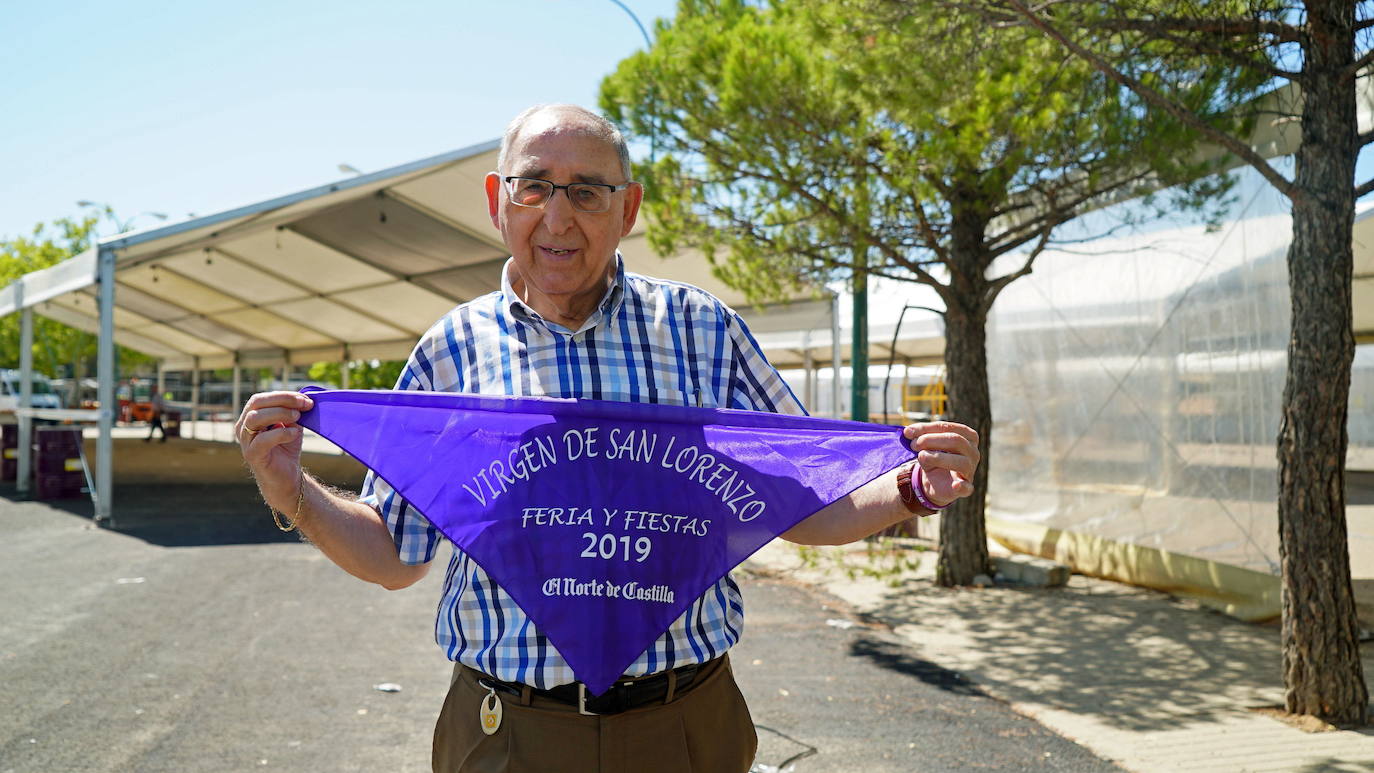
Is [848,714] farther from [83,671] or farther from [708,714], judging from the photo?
[83,671]

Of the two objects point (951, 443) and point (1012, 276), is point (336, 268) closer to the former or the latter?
point (1012, 276)

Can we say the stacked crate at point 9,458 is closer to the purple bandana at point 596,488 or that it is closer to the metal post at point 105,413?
the metal post at point 105,413

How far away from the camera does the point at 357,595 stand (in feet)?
26.6

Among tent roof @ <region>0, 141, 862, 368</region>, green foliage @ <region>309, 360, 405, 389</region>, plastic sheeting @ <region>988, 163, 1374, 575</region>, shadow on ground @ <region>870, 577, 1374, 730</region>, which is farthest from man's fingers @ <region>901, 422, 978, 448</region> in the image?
green foliage @ <region>309, 360, 405, 389</region>

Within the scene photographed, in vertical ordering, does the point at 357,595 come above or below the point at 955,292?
below

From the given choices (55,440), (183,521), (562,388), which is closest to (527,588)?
(562,388)

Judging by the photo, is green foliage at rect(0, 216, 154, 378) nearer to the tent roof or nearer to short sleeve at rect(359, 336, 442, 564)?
the tent roof

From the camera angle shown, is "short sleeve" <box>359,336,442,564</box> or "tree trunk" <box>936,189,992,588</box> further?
"tree trunk" <box>936,189,992,588</box>

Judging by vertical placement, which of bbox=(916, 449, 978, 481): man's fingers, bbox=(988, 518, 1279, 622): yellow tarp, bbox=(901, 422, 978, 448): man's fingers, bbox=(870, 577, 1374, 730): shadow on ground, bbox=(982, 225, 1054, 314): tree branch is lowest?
bbox=(870, 577, 1374, 730): shadow on ground

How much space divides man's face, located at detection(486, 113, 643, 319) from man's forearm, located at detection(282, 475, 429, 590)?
51cm

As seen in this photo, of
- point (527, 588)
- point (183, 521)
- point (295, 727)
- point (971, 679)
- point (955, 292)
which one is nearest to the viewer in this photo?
point (527, 588)

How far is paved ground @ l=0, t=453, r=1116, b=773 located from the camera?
4473mm

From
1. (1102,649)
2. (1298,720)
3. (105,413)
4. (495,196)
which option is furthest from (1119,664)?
(105,413)

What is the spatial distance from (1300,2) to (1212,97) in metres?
0.91
